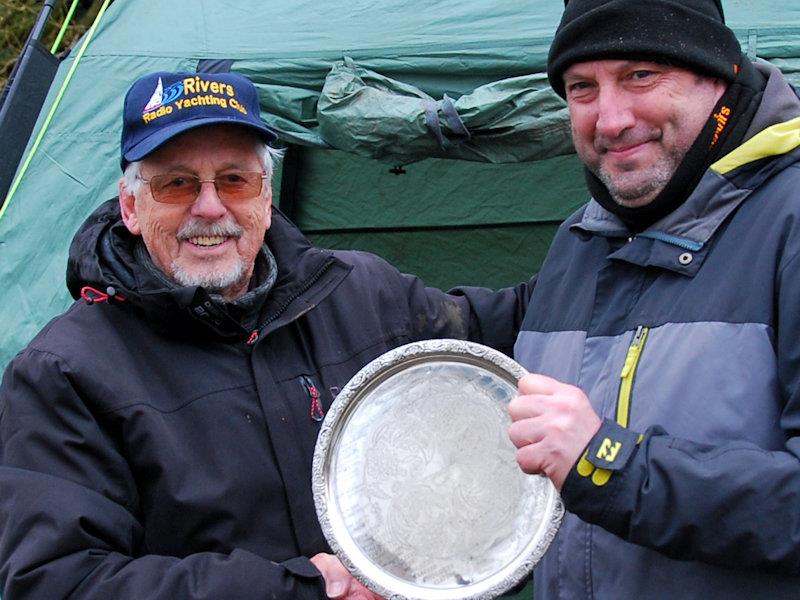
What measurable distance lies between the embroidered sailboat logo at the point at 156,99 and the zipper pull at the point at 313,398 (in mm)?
569

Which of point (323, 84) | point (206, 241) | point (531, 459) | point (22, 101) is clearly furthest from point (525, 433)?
point (22, 101)

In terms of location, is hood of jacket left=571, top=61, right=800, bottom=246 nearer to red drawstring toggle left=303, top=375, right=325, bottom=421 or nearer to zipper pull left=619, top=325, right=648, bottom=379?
zipper pull left=619, top=325, right=648, bottom=379

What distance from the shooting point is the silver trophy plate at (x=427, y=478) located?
1.67 meters

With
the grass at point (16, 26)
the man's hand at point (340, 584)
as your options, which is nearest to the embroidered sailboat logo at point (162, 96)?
the man's hand at point (340, 584)

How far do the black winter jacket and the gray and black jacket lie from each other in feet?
1.63

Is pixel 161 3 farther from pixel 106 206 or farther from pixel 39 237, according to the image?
pixel 106 206

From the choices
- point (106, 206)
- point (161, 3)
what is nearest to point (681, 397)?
point (106, 206)

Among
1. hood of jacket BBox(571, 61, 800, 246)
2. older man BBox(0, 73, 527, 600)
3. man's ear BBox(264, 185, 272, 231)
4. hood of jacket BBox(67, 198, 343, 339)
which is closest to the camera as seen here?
hood of jacket BBox(571, 61, 800, 246)

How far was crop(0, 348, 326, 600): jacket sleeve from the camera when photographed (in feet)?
5.73

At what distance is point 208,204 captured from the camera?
2.05 m

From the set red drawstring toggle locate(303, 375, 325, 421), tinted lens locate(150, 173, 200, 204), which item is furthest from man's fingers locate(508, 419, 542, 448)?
tinted lens locate(150, 173, 200, 204)

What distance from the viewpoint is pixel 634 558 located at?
5.16 ft

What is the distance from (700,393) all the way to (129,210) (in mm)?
1159

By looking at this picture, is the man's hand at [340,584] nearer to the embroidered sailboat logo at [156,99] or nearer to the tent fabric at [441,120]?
the embroidered sailboat logo at [156,99]
